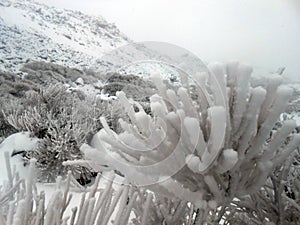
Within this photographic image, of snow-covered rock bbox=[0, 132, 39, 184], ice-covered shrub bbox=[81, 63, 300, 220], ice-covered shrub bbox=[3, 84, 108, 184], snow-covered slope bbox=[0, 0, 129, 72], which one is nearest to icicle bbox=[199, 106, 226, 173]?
ice-covered shrub bbox=[81, 63, 300, 220]

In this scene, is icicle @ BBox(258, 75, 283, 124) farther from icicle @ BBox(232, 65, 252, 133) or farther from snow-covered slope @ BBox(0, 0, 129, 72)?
snow-covered slope @ BBox(0, 0, 129, 72)

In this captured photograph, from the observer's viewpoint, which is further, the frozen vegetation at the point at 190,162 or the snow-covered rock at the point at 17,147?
the snow-covered rock at the point at 17,147

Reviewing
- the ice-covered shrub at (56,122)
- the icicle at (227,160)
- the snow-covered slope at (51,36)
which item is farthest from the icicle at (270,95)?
the snow-covered slope at (51,36)

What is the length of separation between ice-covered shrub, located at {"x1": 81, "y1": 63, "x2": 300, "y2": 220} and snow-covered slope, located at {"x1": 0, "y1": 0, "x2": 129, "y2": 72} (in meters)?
2.10

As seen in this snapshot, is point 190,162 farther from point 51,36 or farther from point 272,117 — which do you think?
point 51,36

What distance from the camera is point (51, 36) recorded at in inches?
106

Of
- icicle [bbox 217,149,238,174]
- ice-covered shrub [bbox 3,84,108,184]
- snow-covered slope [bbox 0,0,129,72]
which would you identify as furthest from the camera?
snow-covered slope [bbox 0,0,129,72]

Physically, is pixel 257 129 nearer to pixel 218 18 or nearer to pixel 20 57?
pixel 218 18

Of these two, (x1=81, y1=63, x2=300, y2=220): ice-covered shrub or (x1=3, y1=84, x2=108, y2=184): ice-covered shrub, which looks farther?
(x1=3, y1=84, x2=108, y2=184): ice-covered shrub

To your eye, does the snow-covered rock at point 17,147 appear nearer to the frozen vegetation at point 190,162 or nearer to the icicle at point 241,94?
the frozen vegetation at point 190,162

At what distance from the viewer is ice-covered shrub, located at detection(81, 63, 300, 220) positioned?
0.57 metres

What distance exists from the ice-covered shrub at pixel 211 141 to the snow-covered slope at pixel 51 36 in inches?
82.6

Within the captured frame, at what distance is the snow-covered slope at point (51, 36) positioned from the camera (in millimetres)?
2580

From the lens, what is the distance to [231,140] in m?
0.59
